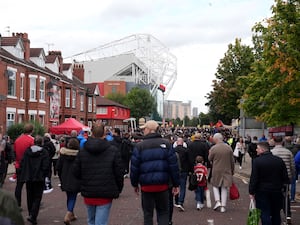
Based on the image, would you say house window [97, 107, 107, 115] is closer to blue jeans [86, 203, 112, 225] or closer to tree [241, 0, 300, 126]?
tree [241, 0, 300, 126]

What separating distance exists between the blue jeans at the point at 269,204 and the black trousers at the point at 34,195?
4408 mm

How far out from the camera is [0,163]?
11680 millimetres

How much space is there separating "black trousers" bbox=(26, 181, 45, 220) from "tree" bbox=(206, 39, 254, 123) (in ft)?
112

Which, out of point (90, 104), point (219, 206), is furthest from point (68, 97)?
point (219, 206)

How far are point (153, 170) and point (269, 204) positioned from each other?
2311 millimetres

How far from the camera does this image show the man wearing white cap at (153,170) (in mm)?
6996

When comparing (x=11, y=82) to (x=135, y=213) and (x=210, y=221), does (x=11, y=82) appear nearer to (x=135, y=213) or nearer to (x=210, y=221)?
(x=135, y=213)

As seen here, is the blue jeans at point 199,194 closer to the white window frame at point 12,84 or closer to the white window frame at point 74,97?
the white window frame at point 12,84

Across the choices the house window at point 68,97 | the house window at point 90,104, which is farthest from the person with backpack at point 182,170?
the house window at point 90,104

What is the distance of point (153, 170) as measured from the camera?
7.00 m

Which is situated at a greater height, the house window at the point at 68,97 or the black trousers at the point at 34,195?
the house window at the point at 68,97

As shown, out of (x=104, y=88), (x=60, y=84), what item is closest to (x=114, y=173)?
(x=60, y=84)

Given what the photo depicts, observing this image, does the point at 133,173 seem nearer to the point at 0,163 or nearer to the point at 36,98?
the point at 0,163

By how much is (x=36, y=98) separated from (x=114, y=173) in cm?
3078
